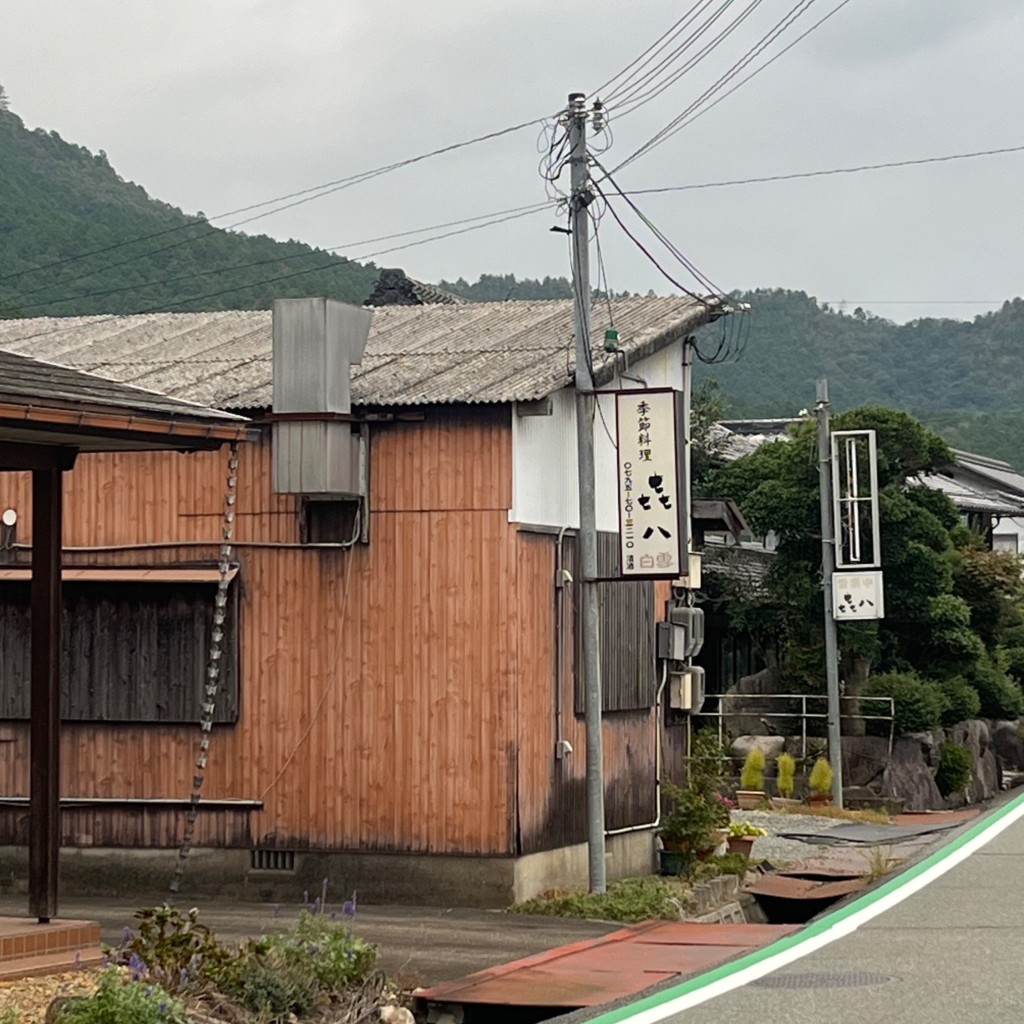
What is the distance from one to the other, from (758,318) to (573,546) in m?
106

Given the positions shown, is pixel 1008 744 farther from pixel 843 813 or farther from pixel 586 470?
pixel 586 470

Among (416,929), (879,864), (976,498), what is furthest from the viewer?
(976,498)

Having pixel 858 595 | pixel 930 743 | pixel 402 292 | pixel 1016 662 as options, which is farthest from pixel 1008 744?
pixel 402 292

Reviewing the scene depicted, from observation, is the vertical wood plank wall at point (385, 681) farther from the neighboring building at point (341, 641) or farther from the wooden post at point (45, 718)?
the wooden post at point (45, 718)

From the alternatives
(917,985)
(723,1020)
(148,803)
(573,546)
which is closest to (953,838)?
(573,546)

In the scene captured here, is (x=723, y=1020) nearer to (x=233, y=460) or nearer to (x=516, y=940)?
(x=516, y=940)

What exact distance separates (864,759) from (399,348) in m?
19.1

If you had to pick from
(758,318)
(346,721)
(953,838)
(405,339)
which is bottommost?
(953,838)

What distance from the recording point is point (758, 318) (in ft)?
397

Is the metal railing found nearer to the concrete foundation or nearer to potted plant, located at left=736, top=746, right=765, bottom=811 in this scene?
potted plant, located at left=736, top=746, right=765, bottom=811


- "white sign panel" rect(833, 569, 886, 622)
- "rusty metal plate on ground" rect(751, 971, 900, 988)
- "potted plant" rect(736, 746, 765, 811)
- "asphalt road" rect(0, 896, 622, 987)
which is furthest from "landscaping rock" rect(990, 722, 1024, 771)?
→ "rusty metal plate on ground" rect(751, 971, 900, 988)

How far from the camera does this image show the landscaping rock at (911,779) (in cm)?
3384

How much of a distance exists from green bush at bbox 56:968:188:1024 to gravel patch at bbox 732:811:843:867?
13292 millimetres

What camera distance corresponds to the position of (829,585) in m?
31.6
